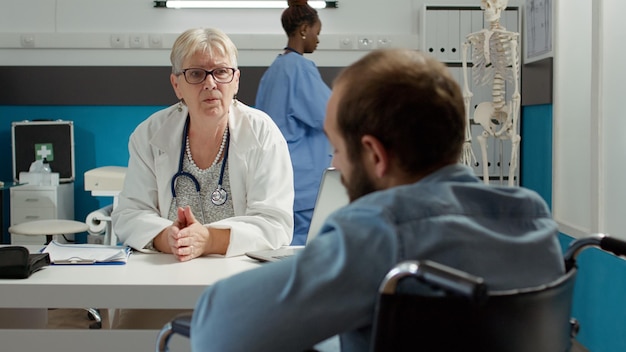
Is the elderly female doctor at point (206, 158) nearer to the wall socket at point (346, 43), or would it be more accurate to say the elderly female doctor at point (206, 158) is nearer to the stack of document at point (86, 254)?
the stack of document at point (86, 254)

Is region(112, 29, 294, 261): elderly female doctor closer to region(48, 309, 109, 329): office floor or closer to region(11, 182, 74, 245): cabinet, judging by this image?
region(48, 309, 109, 329): office floor

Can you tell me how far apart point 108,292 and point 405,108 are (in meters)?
1.02

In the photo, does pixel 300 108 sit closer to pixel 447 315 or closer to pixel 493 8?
pixel 493 8

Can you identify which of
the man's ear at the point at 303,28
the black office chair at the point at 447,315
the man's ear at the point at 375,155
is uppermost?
the man's ear at the point at 303,28

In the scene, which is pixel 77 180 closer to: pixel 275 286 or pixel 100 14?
pixel 100 14

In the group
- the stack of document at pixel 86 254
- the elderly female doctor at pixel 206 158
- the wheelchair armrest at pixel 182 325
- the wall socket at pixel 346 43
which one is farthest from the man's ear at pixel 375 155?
the wall socket at pixel 346 43

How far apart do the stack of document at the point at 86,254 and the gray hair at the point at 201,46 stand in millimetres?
596

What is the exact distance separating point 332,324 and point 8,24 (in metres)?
5.20

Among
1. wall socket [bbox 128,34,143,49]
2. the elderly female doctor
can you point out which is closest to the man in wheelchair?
the elderly female doctor

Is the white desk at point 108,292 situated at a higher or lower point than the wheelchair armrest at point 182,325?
lower

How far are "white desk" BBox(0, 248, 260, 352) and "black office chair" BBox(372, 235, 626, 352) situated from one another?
927 millimetres

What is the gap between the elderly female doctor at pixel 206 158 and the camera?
91.7 inches

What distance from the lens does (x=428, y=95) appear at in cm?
98

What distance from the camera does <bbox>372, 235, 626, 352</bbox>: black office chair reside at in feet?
2.76
